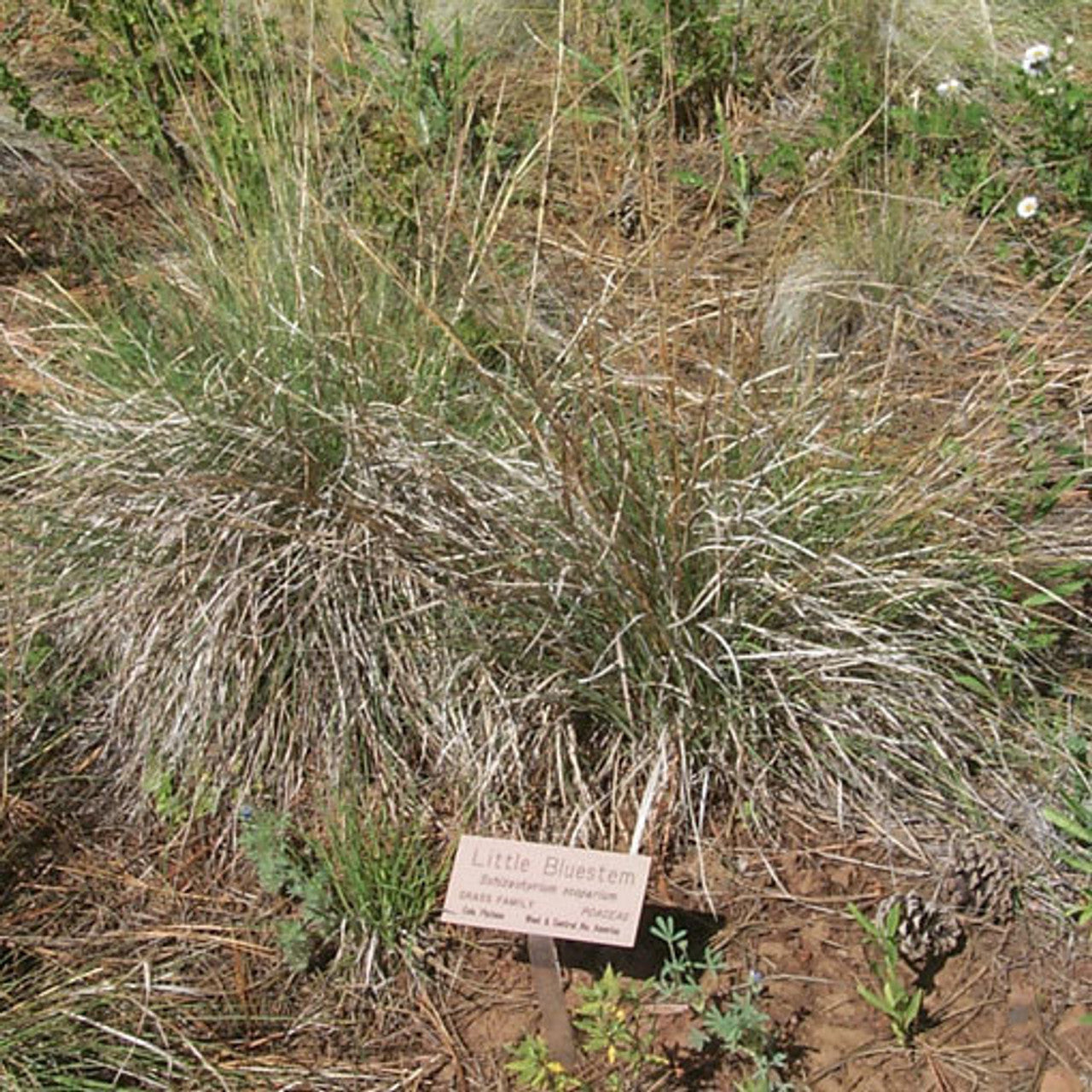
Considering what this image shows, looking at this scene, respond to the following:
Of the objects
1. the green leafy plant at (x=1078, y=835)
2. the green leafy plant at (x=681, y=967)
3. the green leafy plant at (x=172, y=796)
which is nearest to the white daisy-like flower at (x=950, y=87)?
the green leafy plant at (x=1078, y=835)

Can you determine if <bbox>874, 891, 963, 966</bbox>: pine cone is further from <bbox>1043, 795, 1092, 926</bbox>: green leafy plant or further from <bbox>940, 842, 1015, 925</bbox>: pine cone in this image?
<bbox>1043, 795, 1092, 926</bbox>: green leafy plant

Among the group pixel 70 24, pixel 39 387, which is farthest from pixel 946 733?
pixel 70 24

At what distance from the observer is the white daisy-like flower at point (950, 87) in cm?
396

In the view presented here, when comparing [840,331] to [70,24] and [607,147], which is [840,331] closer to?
[607,147]

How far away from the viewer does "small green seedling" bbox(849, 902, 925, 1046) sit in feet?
7.77

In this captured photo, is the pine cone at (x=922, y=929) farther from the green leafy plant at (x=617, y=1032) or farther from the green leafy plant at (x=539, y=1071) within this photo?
the green leafy plant at (x=539, y=1071)

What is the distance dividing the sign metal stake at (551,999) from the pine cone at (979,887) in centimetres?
64

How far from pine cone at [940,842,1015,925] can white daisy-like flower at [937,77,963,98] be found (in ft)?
6.78

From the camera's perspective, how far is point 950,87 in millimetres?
4016

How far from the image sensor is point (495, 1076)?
2488 millimetres

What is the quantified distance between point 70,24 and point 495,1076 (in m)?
4.09

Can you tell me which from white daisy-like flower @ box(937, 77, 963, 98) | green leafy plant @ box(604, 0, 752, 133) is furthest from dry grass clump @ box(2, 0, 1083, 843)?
green leafy plant @ box(604, 0, 752, 133)

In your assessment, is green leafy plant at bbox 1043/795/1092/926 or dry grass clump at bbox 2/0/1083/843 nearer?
green leafy plant at bbox 1043/795/1092/926

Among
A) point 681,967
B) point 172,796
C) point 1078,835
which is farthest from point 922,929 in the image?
point 172,796
